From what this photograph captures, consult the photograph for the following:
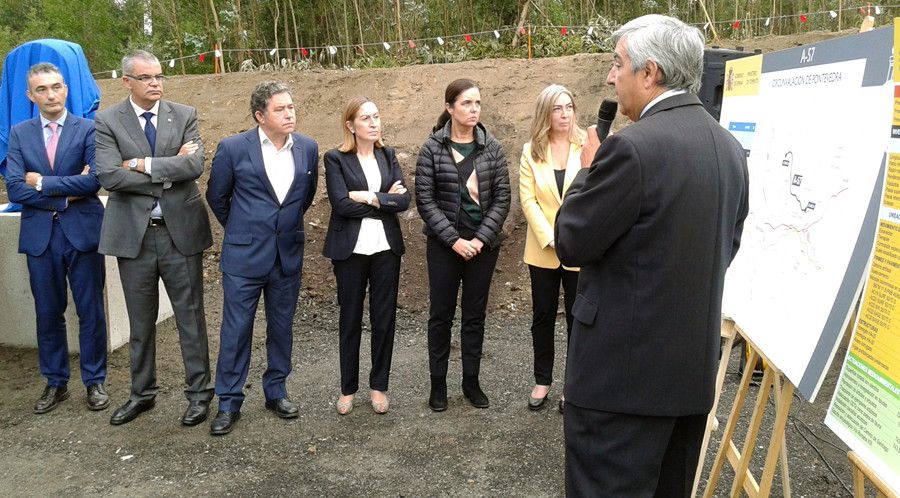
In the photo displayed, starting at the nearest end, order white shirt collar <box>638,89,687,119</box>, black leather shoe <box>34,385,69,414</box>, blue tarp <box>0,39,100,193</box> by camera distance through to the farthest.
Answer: white shirt collar <box>638,89,687,119</box> → black leather shoe <box>34,385,69,414</box> → blue tarp <box>0,39,100,193</box>

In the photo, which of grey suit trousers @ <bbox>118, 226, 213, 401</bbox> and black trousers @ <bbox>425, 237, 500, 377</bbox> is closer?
grey suit trousers @ <bbox>118, 226, 213, 401</bbox>

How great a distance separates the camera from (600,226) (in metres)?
1.99

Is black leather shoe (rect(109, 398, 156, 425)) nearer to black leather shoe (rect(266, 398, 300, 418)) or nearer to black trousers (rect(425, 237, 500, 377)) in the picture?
black leather shoe (rect(266, 398, 300, 418))

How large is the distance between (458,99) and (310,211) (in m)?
3.50

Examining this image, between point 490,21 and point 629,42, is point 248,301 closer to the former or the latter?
point 629,42

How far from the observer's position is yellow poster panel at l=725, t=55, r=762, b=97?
2.98 metres

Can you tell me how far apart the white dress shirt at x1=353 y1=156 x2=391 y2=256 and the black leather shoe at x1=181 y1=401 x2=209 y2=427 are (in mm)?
1295

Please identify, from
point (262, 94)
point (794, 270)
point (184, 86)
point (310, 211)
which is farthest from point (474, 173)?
point (184, 86)

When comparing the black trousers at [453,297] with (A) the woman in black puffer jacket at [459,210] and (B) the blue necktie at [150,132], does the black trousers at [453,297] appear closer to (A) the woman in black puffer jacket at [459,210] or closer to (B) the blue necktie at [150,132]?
(A) the woman in black puffer jacket at [459,210]

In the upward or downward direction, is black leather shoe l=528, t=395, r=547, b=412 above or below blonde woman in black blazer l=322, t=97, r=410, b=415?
below

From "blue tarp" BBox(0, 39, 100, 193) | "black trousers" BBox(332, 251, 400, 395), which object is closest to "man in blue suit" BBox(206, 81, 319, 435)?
"black trousers" BBox(332, 251, 400, 395)

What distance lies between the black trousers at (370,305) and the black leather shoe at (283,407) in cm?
31

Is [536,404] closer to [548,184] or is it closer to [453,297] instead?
[453,297]

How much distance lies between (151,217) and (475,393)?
7.04 ft
